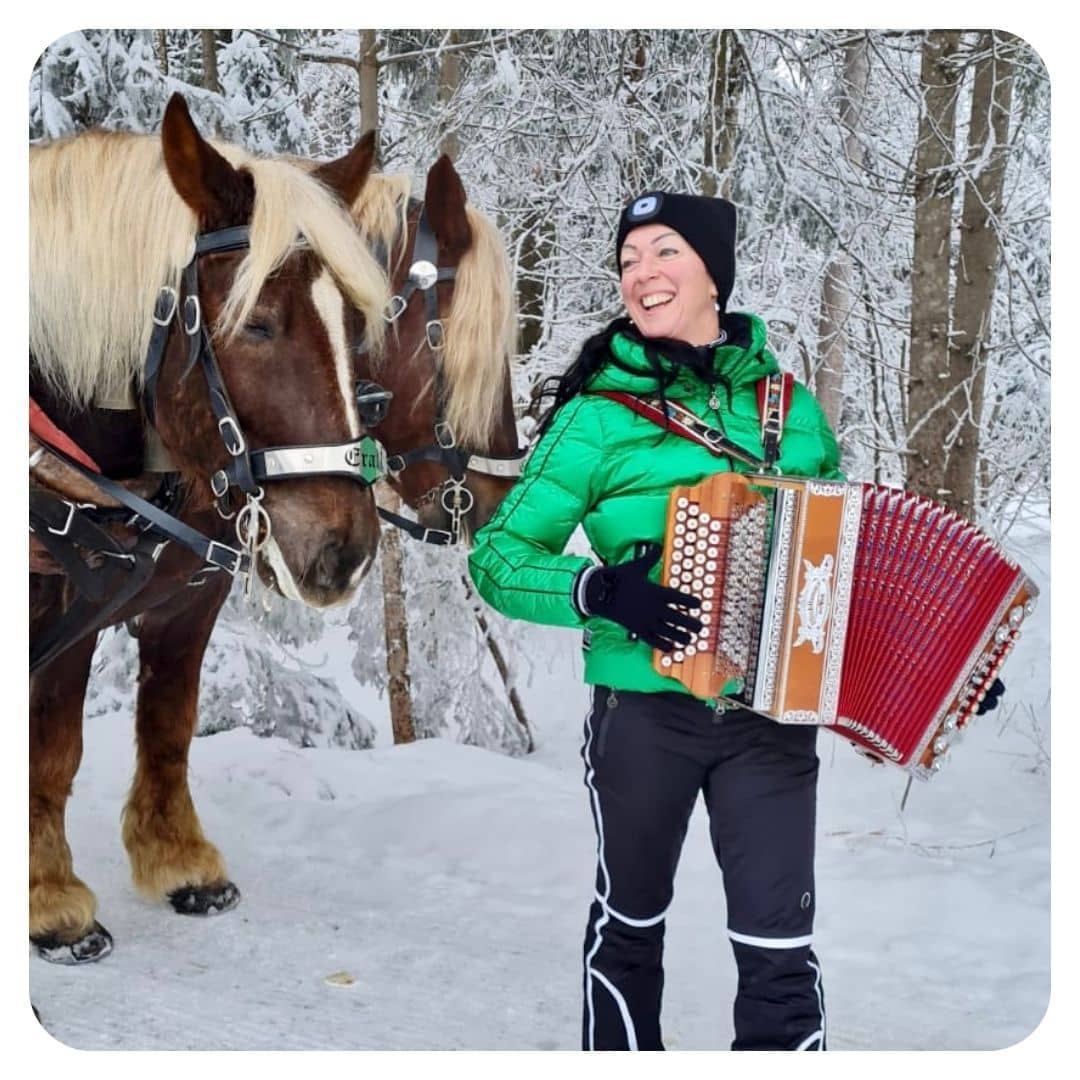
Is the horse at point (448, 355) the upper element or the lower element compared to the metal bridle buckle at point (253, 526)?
upper

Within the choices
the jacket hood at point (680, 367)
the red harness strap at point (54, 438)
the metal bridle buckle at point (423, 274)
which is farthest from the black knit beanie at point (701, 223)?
the red harness strap at point (54, 438)

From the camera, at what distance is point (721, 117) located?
9.96ft

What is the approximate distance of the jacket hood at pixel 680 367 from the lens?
8.09 ft

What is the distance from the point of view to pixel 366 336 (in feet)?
9.21

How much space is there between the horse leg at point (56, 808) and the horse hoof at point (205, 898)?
20 cm

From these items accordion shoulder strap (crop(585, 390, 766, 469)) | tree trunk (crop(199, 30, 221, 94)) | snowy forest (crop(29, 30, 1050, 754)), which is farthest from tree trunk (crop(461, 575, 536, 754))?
tree trunk (crop(199, 30, 221, 94))

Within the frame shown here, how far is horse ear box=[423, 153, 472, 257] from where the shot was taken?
304 centimetres

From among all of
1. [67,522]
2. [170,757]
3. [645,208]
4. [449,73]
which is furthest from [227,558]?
[449,73]

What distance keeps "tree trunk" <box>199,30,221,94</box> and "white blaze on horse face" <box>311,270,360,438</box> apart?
2.50 ft

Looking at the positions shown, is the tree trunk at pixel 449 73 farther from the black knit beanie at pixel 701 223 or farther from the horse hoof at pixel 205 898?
the horse hoof at pixel 205 898

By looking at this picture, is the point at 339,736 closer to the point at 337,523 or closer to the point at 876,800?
the point at 337,523

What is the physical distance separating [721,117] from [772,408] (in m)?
0.99

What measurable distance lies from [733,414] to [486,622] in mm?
1061
